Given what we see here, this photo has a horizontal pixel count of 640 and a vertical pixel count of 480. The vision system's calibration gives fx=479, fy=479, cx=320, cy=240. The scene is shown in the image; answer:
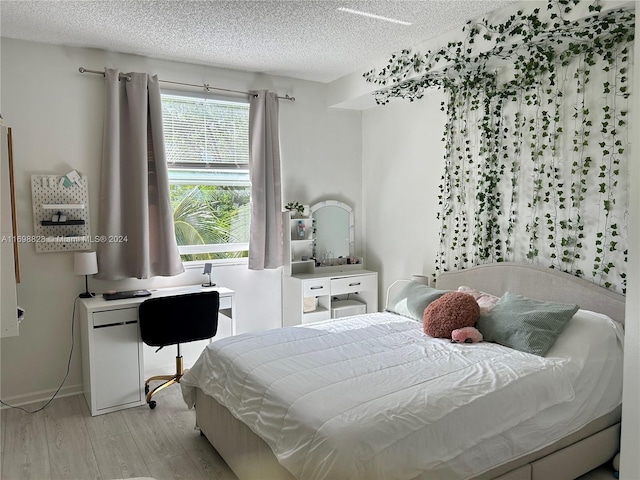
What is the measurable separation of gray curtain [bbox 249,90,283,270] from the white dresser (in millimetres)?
323

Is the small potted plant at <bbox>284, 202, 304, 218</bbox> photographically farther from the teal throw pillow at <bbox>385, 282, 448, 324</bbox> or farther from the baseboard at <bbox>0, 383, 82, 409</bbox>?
the baseboard at <bbox>0, 383, 82, 409</bbox>

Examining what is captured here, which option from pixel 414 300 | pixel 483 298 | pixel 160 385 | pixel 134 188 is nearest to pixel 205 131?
pixel 134 188

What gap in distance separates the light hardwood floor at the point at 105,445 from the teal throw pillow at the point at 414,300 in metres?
1.60

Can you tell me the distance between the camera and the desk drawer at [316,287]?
14.1 ft

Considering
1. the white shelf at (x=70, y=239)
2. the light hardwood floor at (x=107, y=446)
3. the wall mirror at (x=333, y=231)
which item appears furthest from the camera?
the wall mirror at (x=333, y=231)

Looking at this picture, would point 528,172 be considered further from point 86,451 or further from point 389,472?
point 86,451

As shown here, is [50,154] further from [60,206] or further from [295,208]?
[295,208]

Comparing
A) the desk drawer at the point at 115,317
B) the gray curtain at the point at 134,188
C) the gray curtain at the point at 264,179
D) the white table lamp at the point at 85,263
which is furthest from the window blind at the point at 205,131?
the desk drawer at the point at 115,317

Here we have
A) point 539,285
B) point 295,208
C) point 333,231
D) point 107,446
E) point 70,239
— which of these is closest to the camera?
point 107,446

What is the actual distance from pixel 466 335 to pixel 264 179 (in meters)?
2.28

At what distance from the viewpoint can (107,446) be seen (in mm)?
2859

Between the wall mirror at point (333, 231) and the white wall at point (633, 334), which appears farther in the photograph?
the wall mirror at point (333, 231)

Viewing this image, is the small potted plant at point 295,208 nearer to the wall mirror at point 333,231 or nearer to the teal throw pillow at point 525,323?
the wall mirror at point 333,231

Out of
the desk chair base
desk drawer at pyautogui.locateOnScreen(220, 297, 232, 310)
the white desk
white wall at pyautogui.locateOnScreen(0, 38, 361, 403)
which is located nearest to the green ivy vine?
desk drawer at pyautogui.locateOnScreen(220, 297, 232, 310)
